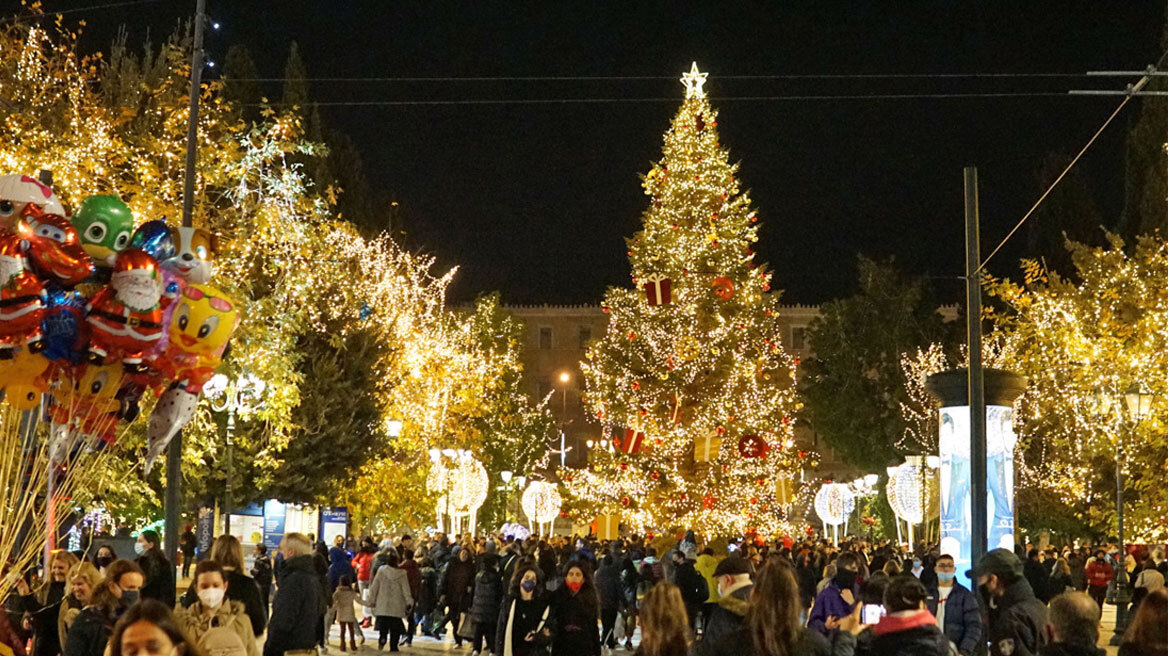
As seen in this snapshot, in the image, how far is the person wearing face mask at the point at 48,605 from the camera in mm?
11391

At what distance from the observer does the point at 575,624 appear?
12758mm

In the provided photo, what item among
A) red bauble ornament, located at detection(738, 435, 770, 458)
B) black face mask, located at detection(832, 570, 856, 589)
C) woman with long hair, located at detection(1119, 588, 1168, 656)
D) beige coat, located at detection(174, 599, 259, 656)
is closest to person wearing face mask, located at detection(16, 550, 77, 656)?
beige coat, located at detection(174, 599, 259, 656)

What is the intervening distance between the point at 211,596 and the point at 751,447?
3599 centimetres

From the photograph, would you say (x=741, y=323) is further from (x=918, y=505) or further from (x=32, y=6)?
(x=32, y=6)

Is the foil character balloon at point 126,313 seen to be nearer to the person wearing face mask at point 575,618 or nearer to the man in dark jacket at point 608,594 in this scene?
the person wearing face mask at point 575,618

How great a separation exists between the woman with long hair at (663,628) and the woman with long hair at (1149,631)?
2.30 meters

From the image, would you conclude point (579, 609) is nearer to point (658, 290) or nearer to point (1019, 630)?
point (1019, 630)

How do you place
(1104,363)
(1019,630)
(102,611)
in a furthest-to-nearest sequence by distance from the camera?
(1104,363) → (1019,630) → (102,611)

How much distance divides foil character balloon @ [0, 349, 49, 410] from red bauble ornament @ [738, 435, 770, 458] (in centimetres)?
3140

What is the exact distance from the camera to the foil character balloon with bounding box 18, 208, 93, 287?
1448 centimetres

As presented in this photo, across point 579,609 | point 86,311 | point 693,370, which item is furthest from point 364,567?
point 693,370

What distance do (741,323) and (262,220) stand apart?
21985 millimetres

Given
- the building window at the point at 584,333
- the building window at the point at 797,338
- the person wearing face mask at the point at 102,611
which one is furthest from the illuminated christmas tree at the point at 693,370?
the building window at the point at 584,333

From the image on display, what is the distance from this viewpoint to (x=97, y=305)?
14688 mm
